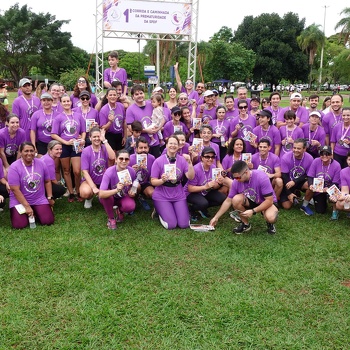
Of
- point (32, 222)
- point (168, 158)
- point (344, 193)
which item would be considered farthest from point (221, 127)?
point (32, 222)

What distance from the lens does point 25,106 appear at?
23.8 feet

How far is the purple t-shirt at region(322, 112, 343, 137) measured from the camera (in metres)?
7.41

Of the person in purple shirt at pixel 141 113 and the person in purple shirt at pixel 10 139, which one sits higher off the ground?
the person in purple shirt at pixel 141 113

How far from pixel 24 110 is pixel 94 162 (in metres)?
2.07

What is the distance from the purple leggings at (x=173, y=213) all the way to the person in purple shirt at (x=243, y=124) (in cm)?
220

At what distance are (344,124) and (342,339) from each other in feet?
15.5

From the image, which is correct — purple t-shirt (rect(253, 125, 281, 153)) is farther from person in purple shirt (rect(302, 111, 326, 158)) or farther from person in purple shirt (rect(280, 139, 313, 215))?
person in purple shirt (rect(302, 111, 326, 158))

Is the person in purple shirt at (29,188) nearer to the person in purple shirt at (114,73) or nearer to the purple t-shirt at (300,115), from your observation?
the person in purple shirt at (114,73)

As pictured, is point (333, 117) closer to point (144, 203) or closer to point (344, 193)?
point (344, 193)

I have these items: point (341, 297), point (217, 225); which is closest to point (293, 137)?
point (217, 225)

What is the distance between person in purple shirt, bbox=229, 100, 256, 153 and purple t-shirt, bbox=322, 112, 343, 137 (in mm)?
1483

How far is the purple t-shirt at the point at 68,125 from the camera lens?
22.3 ft

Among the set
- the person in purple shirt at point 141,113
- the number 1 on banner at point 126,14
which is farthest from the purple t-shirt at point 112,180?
the number 1 on banner at point 126,14

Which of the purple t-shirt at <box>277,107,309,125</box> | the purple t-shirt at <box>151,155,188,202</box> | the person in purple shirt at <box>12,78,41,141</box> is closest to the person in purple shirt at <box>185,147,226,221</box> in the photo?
the purple t-shirt at <box>151,155,188,202</box>
